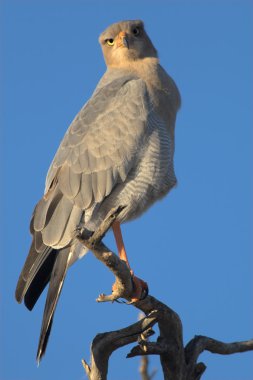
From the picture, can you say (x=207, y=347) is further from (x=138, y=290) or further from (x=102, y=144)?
(x=102, y=144)

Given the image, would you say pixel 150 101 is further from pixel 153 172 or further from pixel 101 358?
pixel 101 358

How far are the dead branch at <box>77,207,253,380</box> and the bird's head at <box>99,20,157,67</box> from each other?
2687 millimetres

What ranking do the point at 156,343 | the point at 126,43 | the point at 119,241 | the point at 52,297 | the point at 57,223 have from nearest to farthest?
the point at 156,343
the point at 52,297
the point at 57,223
the point at 119,241
the point at 126,43

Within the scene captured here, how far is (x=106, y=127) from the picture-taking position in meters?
6.42

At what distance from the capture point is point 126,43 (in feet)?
23.6

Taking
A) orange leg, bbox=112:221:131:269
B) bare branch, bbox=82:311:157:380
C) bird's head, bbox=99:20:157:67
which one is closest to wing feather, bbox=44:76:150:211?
orange leg, bbox=112:221:131:269

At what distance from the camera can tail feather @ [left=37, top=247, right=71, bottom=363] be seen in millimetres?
5633

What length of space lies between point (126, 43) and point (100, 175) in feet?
5.34

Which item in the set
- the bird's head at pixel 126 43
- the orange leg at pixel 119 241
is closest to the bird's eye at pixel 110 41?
the bird's head at pixel 126 43

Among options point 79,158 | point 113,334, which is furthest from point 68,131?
point 113,334

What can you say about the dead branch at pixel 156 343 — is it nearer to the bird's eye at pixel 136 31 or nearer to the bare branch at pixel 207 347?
the bare branch at pixel 207 347

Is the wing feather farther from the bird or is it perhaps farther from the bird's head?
the bird's head

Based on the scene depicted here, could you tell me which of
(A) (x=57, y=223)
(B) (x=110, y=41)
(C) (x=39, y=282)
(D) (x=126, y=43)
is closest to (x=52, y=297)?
(C) (x=39, y=282)

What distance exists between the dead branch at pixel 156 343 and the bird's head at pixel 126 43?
2.69 m
